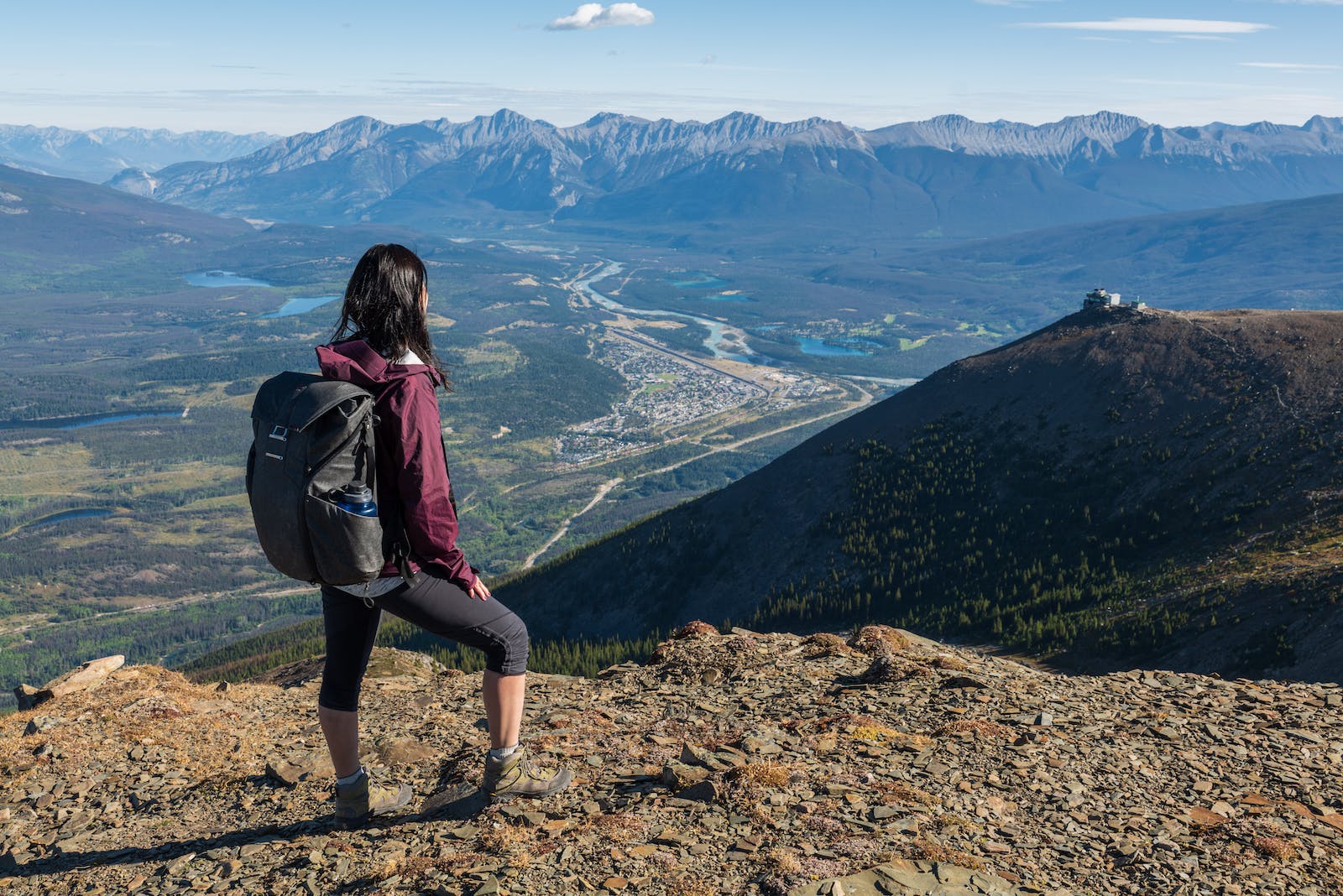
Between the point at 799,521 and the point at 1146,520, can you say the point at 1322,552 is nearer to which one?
the point at 1146,520

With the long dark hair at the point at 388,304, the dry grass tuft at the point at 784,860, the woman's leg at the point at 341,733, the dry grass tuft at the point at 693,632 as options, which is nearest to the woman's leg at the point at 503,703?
the woman's leg at the point at 341,733

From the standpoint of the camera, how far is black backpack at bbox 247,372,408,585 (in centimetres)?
816

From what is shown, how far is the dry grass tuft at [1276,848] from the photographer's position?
9.74 m

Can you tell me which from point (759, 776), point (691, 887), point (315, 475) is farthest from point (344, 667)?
point (759, 776)

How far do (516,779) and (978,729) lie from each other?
676cm

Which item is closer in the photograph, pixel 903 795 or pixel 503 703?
pixel 503 703

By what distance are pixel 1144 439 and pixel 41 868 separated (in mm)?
71467

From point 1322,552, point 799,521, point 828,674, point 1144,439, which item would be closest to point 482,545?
point 799,521

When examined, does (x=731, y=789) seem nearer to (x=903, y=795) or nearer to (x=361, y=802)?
(x=903, y=795)

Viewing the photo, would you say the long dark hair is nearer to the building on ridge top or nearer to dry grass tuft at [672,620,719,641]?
dry grass tuft at [672,620,719,641]

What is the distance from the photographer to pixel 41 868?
34.5 ft

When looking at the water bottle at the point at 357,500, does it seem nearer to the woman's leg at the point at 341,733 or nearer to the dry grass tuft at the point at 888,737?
the woman's leg at the point at 341,733

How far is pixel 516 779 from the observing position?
34.1ft

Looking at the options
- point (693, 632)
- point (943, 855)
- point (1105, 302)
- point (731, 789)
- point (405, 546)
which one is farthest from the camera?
point (1105, 302)
